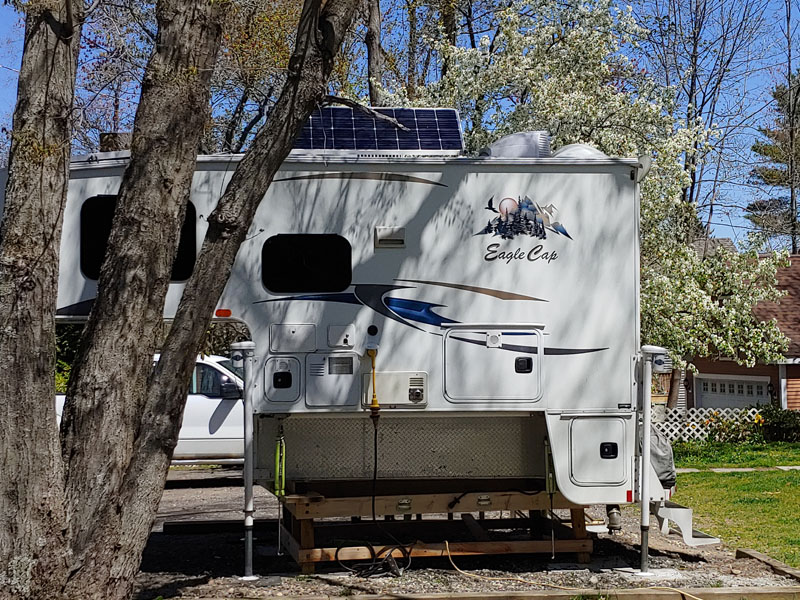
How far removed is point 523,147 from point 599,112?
9.02m

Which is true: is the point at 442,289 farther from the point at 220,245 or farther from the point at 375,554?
the point at 220,245

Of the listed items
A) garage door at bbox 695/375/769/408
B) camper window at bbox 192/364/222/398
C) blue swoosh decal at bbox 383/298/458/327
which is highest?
blue swoosh decal at bbox 383/298/458/327

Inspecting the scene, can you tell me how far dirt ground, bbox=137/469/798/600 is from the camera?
7.43 metres

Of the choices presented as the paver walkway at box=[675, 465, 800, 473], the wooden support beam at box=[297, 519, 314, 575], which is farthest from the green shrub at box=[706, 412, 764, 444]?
the wooden support beam at box=[297, 519, 314, 575]

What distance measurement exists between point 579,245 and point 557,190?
1.60ft

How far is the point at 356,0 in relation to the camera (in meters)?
5.77

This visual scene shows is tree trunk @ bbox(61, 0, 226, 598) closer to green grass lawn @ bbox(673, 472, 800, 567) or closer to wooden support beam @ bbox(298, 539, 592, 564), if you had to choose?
wooden support beam @ bbox(298, 539, 592, 564)

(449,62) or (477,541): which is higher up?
(449,62)

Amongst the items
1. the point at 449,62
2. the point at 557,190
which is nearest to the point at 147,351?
the point at 557,190

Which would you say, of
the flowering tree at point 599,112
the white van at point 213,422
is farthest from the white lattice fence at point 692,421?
the white van at point 213,422

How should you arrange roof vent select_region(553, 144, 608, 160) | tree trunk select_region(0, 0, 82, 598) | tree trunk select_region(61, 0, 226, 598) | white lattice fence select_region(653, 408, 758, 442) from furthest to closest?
white lattice fence select_region(653, 408, 758, 442)
roof vent select_region(553, 144, 608, 160)
tree trunk select_region(61, 0, 226, 598)
tree trunk select_region(0, 0, 82, 598)

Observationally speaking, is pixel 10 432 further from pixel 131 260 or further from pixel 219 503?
pixel 219 503

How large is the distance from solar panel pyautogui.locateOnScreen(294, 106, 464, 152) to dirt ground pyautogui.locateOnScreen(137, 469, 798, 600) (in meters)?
3.51

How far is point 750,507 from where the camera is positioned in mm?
11648
